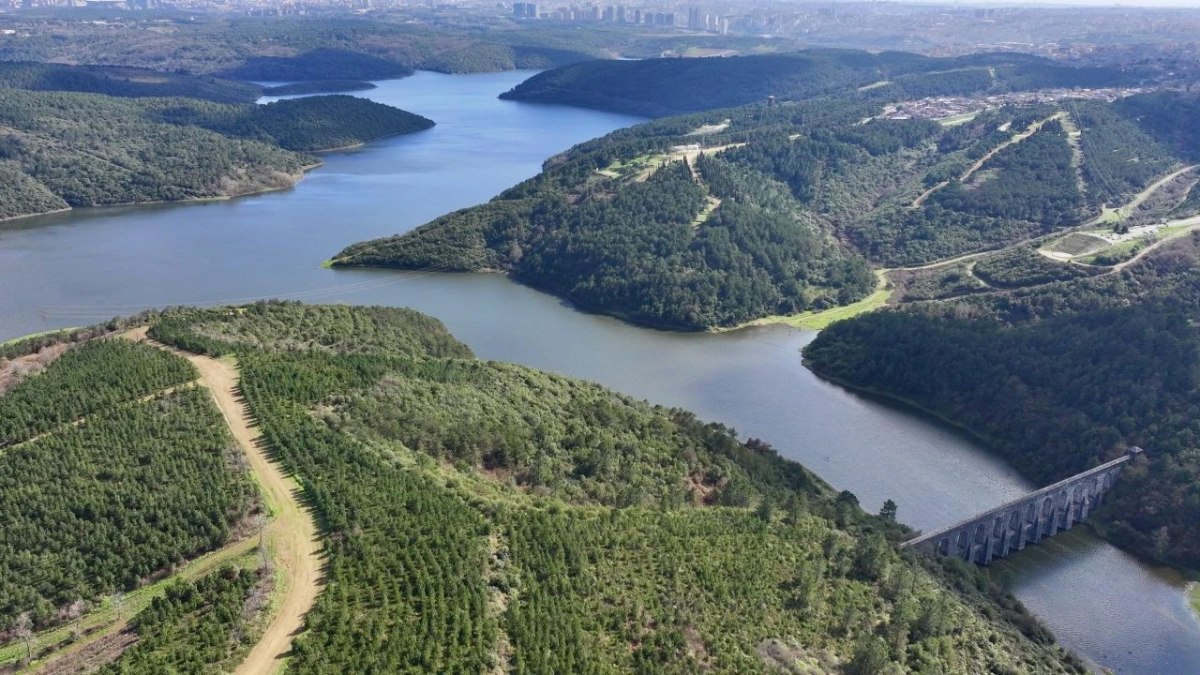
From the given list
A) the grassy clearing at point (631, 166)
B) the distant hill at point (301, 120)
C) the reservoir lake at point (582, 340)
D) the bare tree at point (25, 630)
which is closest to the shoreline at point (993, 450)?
the reservoir lake at point (582, 340)

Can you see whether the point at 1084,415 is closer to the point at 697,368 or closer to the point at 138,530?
the point at 697,368

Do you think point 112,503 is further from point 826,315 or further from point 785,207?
point 785,207

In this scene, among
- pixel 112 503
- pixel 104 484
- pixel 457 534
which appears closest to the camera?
pixel 457 534

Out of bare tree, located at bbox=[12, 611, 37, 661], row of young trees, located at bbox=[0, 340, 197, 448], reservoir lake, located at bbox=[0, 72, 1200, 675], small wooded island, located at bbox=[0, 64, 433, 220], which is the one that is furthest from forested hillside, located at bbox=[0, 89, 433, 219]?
bare tree, located at bbox=[12, 611, 37, 661]

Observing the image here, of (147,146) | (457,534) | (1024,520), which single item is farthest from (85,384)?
(147,146)

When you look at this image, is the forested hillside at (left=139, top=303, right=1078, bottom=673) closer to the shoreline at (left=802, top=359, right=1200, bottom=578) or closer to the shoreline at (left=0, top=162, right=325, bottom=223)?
the shoreline at (left=802, top=359, right=1200, bottom=578)

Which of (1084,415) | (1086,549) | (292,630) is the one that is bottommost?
(1086,549)

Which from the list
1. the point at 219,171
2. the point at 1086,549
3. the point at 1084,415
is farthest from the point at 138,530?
the point at 219,171
